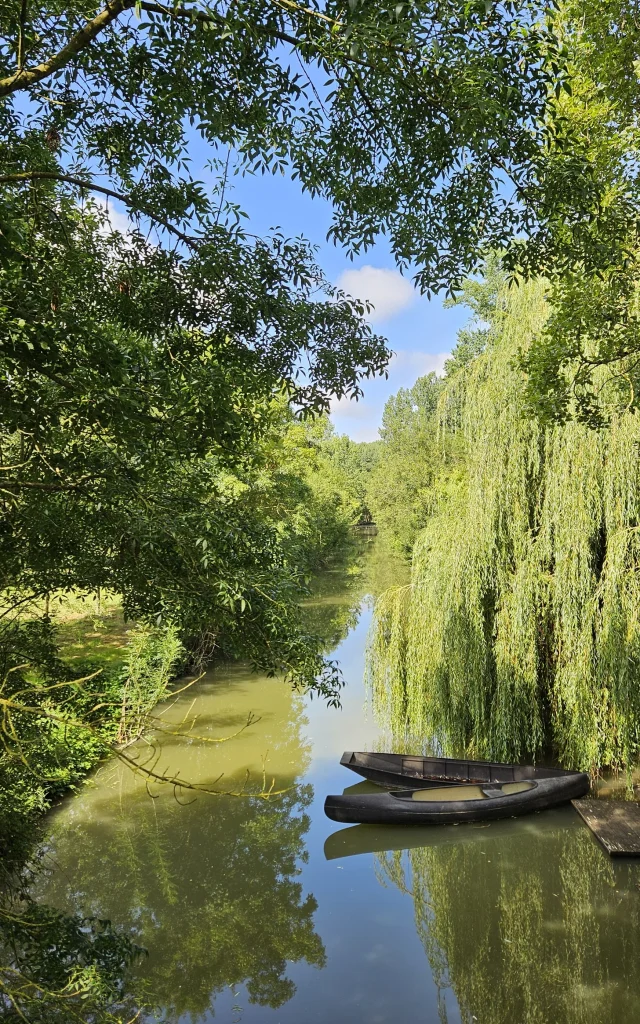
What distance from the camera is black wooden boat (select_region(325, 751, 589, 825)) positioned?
327 inches

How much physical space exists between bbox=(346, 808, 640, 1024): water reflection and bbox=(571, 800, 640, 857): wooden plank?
15 centimetres

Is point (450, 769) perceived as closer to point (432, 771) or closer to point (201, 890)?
point (432, 771)

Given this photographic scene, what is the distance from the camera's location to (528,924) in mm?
6758

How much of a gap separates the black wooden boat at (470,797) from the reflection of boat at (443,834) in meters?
0.14

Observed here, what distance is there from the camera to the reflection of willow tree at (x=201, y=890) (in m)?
6.27

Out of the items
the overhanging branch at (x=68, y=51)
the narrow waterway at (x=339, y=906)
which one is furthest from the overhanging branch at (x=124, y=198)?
the narrow waterway at (x=339, y=906)

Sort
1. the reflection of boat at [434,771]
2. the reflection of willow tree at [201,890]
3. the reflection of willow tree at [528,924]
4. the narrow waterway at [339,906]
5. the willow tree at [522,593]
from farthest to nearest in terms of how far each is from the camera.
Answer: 1. the reflection of boat at [434,771]
2. the willow tree at [522,593]
3. the reflection of willow tree at [201,890]
4. the narrow waterway at [339,906]
5. the reflection of willow tree at [528,924]

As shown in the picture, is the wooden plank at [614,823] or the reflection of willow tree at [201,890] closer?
the reflection of willow tree at [201,890]

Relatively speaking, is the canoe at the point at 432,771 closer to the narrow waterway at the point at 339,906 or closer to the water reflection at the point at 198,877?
the narrow waterway at the point at 339,906

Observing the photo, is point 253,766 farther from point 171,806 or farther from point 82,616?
point 82,616

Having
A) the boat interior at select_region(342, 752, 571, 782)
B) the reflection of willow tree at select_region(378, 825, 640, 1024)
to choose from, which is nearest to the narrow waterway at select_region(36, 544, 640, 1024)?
the reflection of willow tree at select_region(378, 825, 640, 1024)

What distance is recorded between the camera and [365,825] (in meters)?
8.84

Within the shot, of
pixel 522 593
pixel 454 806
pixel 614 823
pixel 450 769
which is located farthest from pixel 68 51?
pixel 614 823

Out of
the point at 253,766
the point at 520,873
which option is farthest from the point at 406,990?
the point at 253,766
